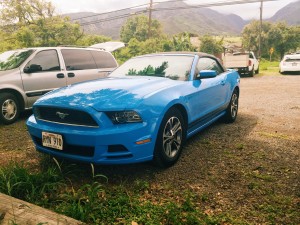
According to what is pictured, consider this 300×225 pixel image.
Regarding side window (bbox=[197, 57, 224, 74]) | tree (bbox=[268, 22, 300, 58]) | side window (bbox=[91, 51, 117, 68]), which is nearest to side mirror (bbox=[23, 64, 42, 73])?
side window (bbox=[91, 51, 117, 68])

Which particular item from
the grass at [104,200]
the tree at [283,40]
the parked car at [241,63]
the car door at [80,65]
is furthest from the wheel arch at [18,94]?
the tree at [283,40]

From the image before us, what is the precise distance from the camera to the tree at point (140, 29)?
340 ft

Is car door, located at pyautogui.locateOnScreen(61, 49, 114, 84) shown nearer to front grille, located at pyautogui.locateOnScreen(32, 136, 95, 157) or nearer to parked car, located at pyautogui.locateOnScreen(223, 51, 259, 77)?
front grille, located at pyautogui.locateOnScreen(32, 136, 95, 157)

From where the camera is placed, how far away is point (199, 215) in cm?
239

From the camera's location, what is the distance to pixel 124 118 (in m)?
2.82

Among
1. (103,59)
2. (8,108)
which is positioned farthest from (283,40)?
(8,108)

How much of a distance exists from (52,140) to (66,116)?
0.31m

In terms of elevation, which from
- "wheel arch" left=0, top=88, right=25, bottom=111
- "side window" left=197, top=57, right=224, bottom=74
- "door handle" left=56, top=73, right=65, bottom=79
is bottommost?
"wheel arch" left=0, top=88, right=25, bottom=111

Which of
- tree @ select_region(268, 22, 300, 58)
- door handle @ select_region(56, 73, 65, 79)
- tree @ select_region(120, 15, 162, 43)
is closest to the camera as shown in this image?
door handle @ select_region(56, 73, 65, 79)

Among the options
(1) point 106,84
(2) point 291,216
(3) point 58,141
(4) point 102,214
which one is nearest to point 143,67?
(1) point 106,84

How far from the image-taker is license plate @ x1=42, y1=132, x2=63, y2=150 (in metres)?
2.92

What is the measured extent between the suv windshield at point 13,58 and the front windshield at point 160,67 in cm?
246

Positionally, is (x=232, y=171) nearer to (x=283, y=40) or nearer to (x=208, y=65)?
(x=208, y=65)

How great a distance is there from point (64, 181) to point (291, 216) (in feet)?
7.42
